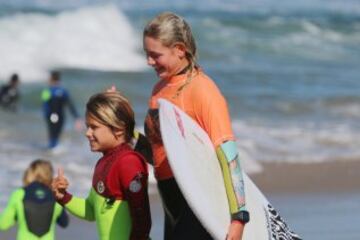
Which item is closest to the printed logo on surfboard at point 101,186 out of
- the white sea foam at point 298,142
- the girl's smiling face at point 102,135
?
the girl's smiling face at point 102,135

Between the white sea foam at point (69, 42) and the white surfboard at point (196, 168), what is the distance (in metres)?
19.4

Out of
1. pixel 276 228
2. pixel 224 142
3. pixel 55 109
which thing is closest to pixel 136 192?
pixel 224 142

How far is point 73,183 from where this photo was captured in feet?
36.2

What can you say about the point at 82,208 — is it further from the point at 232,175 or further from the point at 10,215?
the point at 10,215

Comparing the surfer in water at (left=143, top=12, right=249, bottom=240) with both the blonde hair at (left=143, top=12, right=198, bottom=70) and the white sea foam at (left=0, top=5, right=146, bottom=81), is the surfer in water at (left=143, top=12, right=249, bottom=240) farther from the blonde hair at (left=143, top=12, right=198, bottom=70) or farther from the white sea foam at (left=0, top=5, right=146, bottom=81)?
the white sea foam at (left=0, top=5, right=146, bottom=81)

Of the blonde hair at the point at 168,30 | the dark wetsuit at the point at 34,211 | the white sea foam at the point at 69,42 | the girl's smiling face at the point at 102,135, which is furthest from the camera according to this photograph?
the white sea foam at the point at 69,42

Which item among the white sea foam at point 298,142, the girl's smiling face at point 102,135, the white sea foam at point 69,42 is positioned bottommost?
the girl's smiling face at point 102,135

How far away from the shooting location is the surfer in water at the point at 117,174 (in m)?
3.96

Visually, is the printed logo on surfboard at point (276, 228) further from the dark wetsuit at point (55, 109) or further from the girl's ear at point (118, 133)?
the dark wetsuit at point (55, 109)

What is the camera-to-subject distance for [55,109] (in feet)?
50.5

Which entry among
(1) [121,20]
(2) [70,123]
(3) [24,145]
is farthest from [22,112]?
(1) [121,20]

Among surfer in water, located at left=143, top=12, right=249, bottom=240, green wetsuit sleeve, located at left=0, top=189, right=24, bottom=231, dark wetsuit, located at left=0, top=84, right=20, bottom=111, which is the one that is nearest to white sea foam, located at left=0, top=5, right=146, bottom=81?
dark wetsuit, located at left=0, top=84, right=20, bottom=111

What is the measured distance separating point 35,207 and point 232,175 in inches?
110

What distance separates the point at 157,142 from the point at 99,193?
27 centimetres
